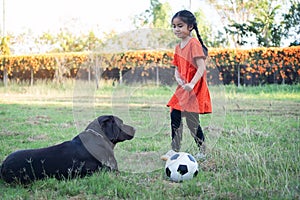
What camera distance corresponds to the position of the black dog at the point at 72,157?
352 centimetres

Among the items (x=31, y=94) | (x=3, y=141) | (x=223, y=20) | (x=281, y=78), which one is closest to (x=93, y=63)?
(x=3, y=141)

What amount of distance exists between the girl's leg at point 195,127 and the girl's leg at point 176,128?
0.35 ft

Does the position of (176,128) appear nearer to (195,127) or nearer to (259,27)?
(195,127)

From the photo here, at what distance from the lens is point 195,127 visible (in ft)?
14.9

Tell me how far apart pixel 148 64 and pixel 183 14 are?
6686 mm

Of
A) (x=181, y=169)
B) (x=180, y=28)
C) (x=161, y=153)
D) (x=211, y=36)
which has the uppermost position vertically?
(x=211, y=36)

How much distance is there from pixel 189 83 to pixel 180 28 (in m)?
0.64

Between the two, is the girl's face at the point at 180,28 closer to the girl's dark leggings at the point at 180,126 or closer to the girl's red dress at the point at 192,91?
the girl's red dress at the point at 192,91

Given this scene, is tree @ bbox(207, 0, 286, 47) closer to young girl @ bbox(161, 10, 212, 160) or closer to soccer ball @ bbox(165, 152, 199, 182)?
young girl @ bbox(161, 10, 212, 160)

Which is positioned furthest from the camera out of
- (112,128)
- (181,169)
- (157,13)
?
A: (157,13)

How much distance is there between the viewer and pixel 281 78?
54.7 feet

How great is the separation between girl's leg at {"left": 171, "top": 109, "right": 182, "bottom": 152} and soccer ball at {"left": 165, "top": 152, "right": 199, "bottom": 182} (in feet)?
2.57

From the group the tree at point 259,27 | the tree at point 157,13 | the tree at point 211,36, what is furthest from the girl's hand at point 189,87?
the tree at point 157,13

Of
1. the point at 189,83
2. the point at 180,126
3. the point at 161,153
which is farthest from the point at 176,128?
the point at 189,83
